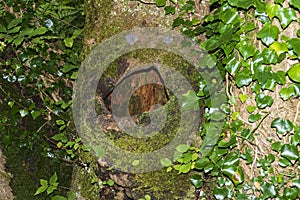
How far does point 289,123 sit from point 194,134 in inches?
26.1

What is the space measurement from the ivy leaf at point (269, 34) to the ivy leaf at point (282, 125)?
35 centimetres

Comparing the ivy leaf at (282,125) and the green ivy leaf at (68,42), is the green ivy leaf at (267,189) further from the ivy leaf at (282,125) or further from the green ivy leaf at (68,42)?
the green ivy leaf at (68,42)

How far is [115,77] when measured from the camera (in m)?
2.46

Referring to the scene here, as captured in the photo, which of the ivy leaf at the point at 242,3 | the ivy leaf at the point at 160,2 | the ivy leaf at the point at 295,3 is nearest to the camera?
the ivy leaf at the point at 295,3

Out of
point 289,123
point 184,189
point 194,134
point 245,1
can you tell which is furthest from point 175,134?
point 245,1

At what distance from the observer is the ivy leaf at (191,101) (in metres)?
2.09

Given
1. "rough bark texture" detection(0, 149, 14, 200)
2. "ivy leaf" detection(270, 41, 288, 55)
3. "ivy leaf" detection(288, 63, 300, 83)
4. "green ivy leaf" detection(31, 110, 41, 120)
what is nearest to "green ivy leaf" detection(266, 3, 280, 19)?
"ivy leaf" detection(270, 41, 288, 55)

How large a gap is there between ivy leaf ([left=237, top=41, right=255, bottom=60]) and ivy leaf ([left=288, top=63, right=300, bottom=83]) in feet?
0.63

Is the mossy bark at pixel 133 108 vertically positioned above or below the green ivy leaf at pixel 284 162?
below

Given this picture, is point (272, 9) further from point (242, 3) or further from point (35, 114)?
point (35, 114)

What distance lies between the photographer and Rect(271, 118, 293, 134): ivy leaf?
1673 millimetres

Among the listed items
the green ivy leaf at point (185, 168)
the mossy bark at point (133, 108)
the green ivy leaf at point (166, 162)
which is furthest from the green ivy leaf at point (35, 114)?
the green ivy leaf at point (185, 168)

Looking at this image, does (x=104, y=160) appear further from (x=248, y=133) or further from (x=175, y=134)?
(x=248, y=133)

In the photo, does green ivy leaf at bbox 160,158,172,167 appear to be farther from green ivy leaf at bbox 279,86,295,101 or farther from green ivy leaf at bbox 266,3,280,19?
green ivy leaf at bbox 266,3,280,19
